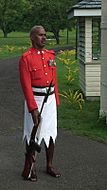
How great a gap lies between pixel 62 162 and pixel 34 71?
1.68 metres

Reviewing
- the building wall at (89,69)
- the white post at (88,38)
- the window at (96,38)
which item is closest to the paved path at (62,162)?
the building wall at (89,69)

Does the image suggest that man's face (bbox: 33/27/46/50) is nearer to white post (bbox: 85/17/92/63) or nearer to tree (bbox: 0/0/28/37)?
Result: white post (bbox: 85/17/92/63)

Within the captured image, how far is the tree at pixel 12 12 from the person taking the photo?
70000 mm

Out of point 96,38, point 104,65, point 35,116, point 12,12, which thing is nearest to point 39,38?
point 35,116

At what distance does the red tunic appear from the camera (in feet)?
20.9

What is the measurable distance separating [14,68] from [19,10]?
44.8 meters

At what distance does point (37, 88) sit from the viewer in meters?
6.53

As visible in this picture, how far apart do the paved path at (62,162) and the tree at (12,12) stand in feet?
194

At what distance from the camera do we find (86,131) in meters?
10.0

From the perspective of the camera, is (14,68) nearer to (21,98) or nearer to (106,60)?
(21,98)

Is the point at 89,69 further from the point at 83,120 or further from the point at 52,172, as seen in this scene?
the point at 52,172

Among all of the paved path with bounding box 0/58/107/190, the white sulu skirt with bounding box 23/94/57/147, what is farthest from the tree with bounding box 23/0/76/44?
the white sulu skirt with bounding box 23/94/57/147

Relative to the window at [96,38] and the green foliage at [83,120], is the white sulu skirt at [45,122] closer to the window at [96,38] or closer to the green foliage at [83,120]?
the green foliage at [83,120]

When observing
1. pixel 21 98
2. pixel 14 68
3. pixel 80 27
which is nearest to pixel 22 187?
pixel 21 98
